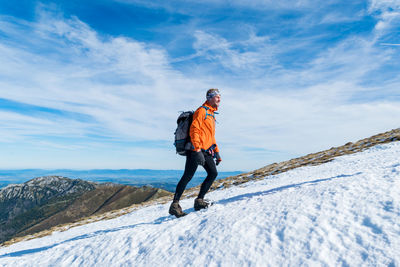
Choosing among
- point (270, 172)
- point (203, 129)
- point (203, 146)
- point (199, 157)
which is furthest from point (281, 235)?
point (270, 172)

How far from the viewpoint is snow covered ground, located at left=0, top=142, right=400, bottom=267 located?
366 centimetres

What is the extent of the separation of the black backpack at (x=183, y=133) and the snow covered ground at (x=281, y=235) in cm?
166

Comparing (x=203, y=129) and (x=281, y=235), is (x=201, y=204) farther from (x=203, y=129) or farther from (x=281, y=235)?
(x=281, y=235)

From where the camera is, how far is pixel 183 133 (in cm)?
648

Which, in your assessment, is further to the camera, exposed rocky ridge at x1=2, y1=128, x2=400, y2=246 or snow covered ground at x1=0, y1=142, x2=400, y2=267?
exposed rocky ridge at x1=2, y1=128, x2=400, y2=246

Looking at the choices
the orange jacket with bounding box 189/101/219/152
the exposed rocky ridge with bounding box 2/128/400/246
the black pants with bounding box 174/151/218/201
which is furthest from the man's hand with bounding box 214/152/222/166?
the exposed rocky ridge with bounding box 2/128/400/246

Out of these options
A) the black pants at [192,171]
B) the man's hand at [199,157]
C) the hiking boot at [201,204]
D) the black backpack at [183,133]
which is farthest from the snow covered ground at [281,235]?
the black backpack at [183,133]

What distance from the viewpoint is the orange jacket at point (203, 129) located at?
20.4ft

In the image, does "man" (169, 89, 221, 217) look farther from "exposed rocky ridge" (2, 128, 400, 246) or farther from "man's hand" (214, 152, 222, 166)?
"exposed rocky ridge" (2, 128, 400, 246)

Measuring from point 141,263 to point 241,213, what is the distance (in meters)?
2.17

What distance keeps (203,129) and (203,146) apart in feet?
1.43

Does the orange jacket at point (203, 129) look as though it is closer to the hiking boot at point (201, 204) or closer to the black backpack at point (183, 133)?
the black backpack at point (183, 133)

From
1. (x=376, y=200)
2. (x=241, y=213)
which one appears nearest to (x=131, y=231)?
(x=241, y=213)

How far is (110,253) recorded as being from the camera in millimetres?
5332
